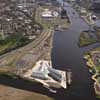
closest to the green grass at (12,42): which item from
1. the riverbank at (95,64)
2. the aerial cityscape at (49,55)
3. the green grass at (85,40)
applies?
the aerial cityscape at (49,55)

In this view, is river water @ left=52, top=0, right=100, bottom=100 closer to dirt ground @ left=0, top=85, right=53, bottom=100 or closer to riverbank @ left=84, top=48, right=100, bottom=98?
riverbank @ left=84, top=48, right=100, bottom=98

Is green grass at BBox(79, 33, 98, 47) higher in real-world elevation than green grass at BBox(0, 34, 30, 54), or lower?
lower

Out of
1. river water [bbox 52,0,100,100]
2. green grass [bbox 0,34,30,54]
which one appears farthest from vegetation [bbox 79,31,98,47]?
green grass [bbox 0,34,30,54]

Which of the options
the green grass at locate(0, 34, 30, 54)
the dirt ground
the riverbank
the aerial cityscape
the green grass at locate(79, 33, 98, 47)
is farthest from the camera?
the green grass at locate(79, 33, 98, 47)

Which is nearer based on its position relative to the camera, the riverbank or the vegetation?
the riverbank

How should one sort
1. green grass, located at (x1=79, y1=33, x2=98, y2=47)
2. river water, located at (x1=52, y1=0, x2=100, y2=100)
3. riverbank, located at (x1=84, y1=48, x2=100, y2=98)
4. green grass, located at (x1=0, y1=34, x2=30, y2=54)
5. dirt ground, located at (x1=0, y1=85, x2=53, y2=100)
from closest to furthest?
dirt ground, located at (x1=0, y1=85, x2=53, y2=100)
river water, located at (x1=52, y1=0, x2=100, y2=100)
riverbank, located at (x1=84, y1=48, x2=100, y2=98)
green grass, located at (x1=0, y1=34, x2=30, y2=54)
green grass, located at (x1=79, y1=33, x2=98, y2=47)

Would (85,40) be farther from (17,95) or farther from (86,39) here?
(17,95)

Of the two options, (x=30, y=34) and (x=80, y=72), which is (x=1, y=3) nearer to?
(x=30, y=34)

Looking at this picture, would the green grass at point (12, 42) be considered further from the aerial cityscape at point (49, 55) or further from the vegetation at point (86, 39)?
the vegetation at point (86, 39)

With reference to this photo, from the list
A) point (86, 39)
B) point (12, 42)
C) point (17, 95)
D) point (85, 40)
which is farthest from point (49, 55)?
point (17, 95)
